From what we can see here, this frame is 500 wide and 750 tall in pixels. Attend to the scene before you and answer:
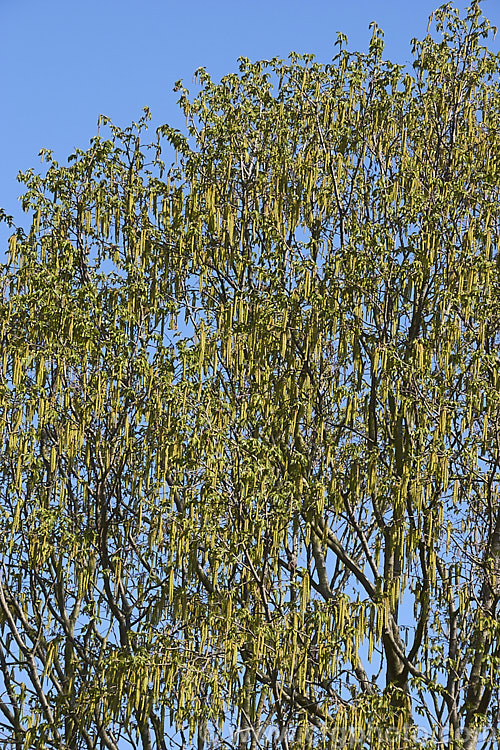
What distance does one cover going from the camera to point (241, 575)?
42.2ft

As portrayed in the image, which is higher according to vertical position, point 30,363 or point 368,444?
point 30,363

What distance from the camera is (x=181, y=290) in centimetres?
1469

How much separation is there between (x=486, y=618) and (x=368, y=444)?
2739 millimetres

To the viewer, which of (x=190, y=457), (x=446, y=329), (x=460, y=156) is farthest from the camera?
(x=460, y=156)

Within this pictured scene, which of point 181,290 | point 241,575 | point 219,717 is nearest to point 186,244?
point 181,290

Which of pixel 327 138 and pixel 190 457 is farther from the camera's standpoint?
pixel 327 138

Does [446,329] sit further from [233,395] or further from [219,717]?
[219,717]

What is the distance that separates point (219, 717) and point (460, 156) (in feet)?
24.3

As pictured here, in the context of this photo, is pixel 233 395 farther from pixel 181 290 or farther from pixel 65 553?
pixel 65 553

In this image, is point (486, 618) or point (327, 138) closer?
point (486, 618)

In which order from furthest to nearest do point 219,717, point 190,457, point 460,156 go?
point 460,156 < point 190,457 < point 219,717

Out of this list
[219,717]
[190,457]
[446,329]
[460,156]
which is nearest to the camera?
[219,717]

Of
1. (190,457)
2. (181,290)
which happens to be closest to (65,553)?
(190,457)

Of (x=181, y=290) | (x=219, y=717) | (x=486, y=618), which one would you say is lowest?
(x=219, y=717)
